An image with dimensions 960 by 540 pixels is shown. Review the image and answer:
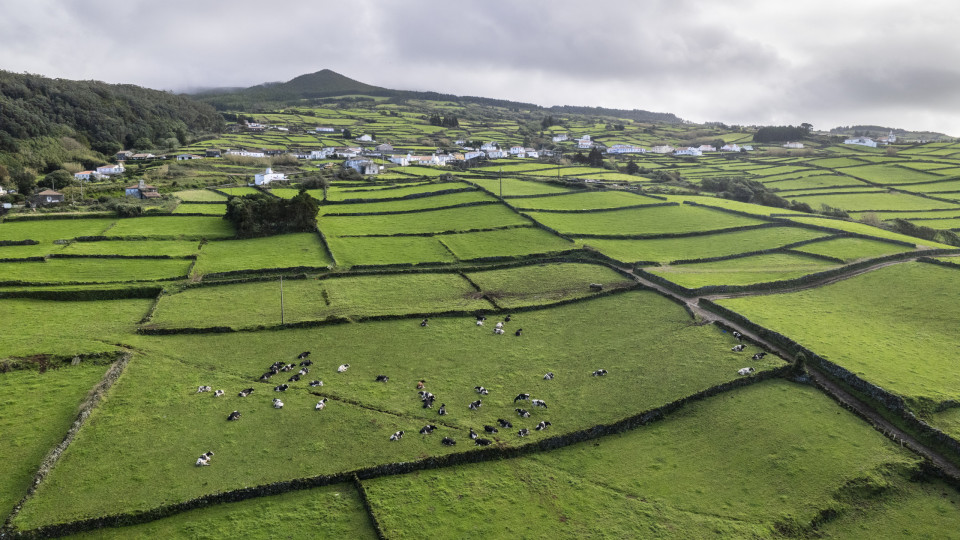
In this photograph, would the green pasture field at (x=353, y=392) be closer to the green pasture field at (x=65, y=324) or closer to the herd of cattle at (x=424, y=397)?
the herd of cattle at (x=424, y=397)

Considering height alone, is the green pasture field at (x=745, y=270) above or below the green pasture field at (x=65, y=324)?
above

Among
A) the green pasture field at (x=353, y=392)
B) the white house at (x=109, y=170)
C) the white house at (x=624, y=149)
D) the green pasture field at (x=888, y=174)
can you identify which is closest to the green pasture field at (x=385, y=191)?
the green pasture field at (x=353, y=392)

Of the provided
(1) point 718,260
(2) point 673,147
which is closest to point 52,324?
(1) point 718,260

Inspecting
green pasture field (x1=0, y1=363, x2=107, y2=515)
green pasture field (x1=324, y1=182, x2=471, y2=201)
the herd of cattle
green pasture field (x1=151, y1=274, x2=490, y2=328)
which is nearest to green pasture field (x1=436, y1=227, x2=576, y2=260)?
green pasture field (x1=151, y1=274, x2=490, y2=328)

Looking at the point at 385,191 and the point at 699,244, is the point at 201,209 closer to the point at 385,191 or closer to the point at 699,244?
the point at 385,191

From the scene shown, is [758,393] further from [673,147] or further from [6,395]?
[673,147]

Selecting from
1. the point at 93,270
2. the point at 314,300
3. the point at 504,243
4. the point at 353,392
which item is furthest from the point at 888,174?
the point at 93,270
